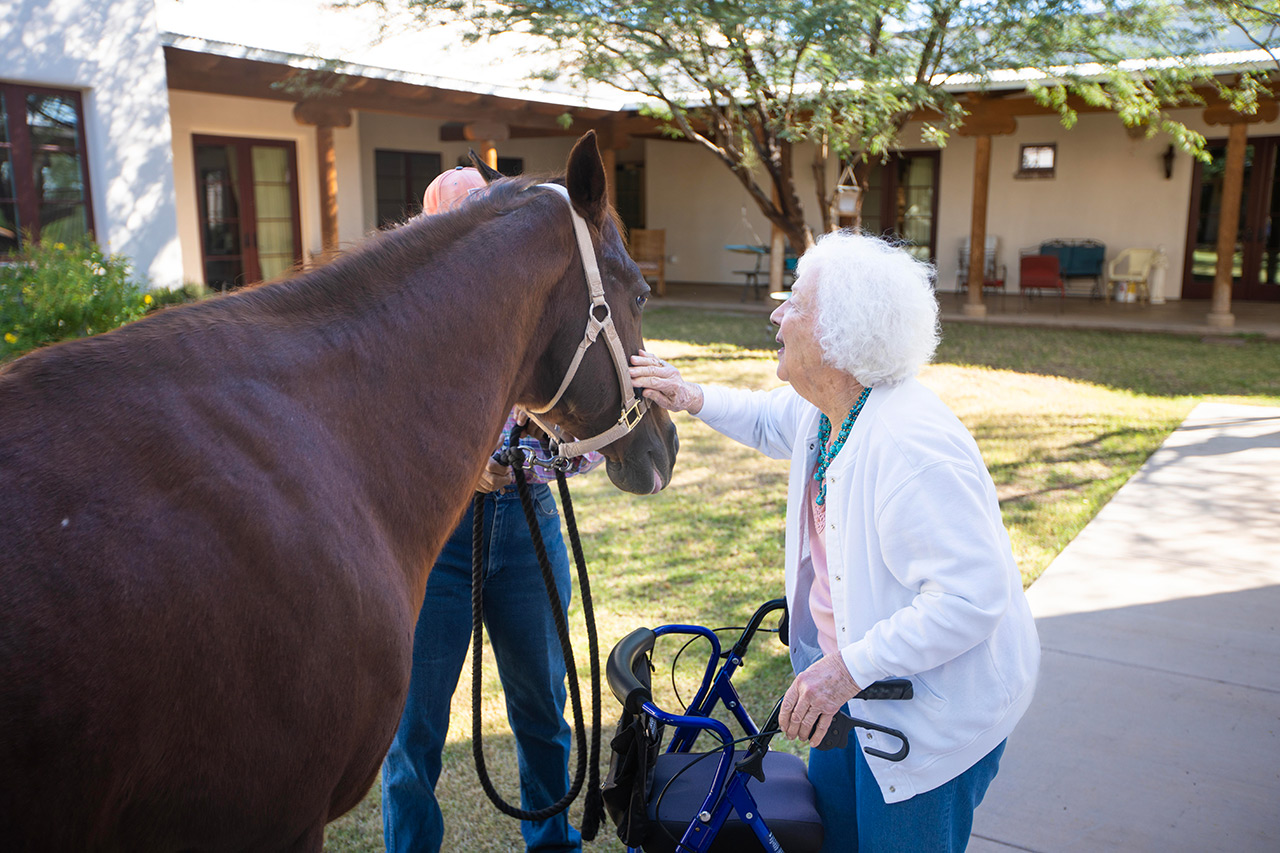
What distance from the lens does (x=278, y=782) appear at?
4.33 feet

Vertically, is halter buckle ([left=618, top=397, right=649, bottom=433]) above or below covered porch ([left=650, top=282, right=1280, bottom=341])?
above

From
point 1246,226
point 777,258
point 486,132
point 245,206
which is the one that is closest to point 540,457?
point 245,206

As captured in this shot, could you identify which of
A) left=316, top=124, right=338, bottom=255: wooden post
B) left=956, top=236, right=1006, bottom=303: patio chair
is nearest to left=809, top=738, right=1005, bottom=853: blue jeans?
left=316, top=124, right=338, bottom=255: wooden post

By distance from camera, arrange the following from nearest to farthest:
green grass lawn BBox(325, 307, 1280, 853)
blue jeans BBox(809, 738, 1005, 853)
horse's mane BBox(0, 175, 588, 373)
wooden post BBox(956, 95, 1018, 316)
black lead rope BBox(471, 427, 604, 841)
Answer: horse's mane BBox(0, 175, 588, 373) → blue jeans BBox(809, 738, 1005, 853) → black lead rope BBox(471, 427, 604, 841) → green grass lawn BBox(325, 307, 1280, 853) → wooden post BBox(956, 95, 1018, 316)

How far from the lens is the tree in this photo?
830 centimetres

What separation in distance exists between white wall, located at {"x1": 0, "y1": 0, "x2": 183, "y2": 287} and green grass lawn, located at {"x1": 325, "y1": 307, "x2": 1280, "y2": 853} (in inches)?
231

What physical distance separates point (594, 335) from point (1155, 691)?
291 centimetres

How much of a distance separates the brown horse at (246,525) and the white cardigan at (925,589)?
2.47 ft

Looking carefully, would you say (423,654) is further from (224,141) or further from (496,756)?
(224,141)

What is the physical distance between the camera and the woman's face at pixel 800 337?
1.88 meters

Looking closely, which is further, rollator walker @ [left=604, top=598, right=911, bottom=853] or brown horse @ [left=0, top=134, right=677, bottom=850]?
rollator walker @ [left=604, top=598, right=911, bottom=853]

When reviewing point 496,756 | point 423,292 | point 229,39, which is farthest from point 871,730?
point 229,39

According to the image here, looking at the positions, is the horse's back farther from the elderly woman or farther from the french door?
the french door

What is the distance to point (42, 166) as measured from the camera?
29.0 feet
